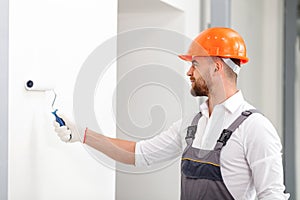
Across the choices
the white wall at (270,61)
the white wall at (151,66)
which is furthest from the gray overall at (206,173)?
the white wall at (270,61)

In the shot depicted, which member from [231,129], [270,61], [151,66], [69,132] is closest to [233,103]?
[231,129]

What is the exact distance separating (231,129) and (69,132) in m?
0.58

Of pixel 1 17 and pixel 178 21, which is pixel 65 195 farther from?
pixel 178 21

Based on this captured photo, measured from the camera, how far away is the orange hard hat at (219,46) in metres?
2.00

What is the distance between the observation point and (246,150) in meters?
1.84

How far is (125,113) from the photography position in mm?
2785

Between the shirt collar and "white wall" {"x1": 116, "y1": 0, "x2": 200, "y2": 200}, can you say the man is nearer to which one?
the shirt collar

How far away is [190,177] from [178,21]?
49.4 inches

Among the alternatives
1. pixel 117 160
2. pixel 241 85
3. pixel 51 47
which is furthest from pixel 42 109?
pixel 241 85

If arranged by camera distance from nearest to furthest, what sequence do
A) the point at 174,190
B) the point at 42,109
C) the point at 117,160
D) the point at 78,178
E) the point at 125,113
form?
the point at 42,109
the point at 78,178
the point at 117,160
the point at 125,113
the point at 174,190

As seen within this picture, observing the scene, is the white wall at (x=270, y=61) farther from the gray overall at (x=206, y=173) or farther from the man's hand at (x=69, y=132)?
the man's hand at (x=69, y=132)

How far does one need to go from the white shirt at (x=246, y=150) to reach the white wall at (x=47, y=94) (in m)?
0.48

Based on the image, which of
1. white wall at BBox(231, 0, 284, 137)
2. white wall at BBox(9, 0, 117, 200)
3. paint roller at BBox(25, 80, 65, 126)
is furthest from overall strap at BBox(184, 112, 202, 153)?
white wall at BBox(231, 0, 284, 137)

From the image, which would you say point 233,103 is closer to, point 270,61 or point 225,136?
point 225,136
